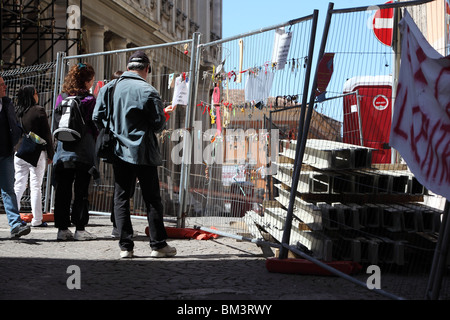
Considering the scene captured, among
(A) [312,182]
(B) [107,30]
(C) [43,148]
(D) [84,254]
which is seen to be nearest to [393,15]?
(A) [312,182]

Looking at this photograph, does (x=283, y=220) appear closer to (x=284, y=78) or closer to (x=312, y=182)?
(x=312, y=182)

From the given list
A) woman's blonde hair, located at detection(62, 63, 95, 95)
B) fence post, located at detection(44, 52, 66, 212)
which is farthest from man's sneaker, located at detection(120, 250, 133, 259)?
fence post, located at detection(44, 52, 66, 212)

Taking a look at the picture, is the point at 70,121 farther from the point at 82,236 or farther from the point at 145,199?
the point at 145,199

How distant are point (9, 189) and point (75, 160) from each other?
2.74ft

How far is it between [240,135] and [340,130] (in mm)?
1639

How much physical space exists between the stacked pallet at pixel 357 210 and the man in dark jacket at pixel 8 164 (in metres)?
3.34

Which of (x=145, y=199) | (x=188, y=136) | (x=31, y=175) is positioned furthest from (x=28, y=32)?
(x=145, y=199)

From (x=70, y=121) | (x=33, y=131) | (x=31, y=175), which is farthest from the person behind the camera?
(x=31, y=175)

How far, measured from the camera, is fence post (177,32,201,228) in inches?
372

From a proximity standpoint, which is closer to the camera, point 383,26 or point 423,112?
point 423,112

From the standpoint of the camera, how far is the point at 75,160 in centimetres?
864

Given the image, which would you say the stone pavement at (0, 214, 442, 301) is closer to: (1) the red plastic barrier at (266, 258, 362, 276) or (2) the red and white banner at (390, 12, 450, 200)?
(1) the red plastic barrier at (266, 258, 362, 276)

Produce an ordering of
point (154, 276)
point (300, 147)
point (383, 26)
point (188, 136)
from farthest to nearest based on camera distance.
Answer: point (188, 136) < point (383, 26) < point (300, 147) < point (154, 276)

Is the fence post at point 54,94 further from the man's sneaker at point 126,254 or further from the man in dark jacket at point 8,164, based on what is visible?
the man's sneaker at point 126,254
